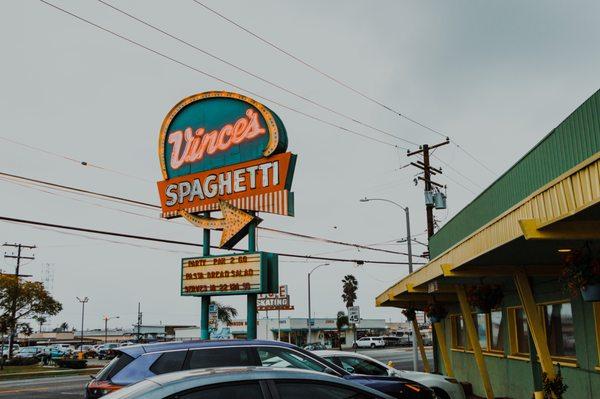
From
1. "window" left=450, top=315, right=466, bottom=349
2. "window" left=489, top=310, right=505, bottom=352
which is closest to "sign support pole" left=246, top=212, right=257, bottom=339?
"window" left=450, top=315, right=466, bottom=349

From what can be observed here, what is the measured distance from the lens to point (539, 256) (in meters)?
10.1

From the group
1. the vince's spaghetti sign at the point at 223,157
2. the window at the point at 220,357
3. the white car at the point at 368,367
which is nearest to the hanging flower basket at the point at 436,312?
the vince's spaghetti sign at the point at 223,157

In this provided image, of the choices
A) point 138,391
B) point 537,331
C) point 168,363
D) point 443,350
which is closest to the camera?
point 138,391

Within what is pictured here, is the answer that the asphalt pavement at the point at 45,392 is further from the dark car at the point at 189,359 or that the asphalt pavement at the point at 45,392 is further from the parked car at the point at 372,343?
the parked car at the point at 372,343

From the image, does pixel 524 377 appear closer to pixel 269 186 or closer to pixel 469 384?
pixel 469 384

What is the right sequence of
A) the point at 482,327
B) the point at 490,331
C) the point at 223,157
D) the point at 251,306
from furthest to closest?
1. the point at 223,157
2. the point at 251,306
3. the point at 482,327
4. the point at 490,331

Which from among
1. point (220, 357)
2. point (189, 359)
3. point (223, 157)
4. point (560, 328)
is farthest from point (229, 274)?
point (189, 359)

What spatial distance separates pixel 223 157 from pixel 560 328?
45.2 ft

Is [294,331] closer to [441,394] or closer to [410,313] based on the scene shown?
[410,313]

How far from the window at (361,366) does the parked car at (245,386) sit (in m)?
6.57

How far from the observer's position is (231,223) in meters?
21.5

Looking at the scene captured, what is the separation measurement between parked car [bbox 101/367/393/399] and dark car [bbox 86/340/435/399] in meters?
3.14

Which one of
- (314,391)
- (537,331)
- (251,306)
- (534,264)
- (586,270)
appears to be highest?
(534,264)

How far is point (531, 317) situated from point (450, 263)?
1830 millimetres
